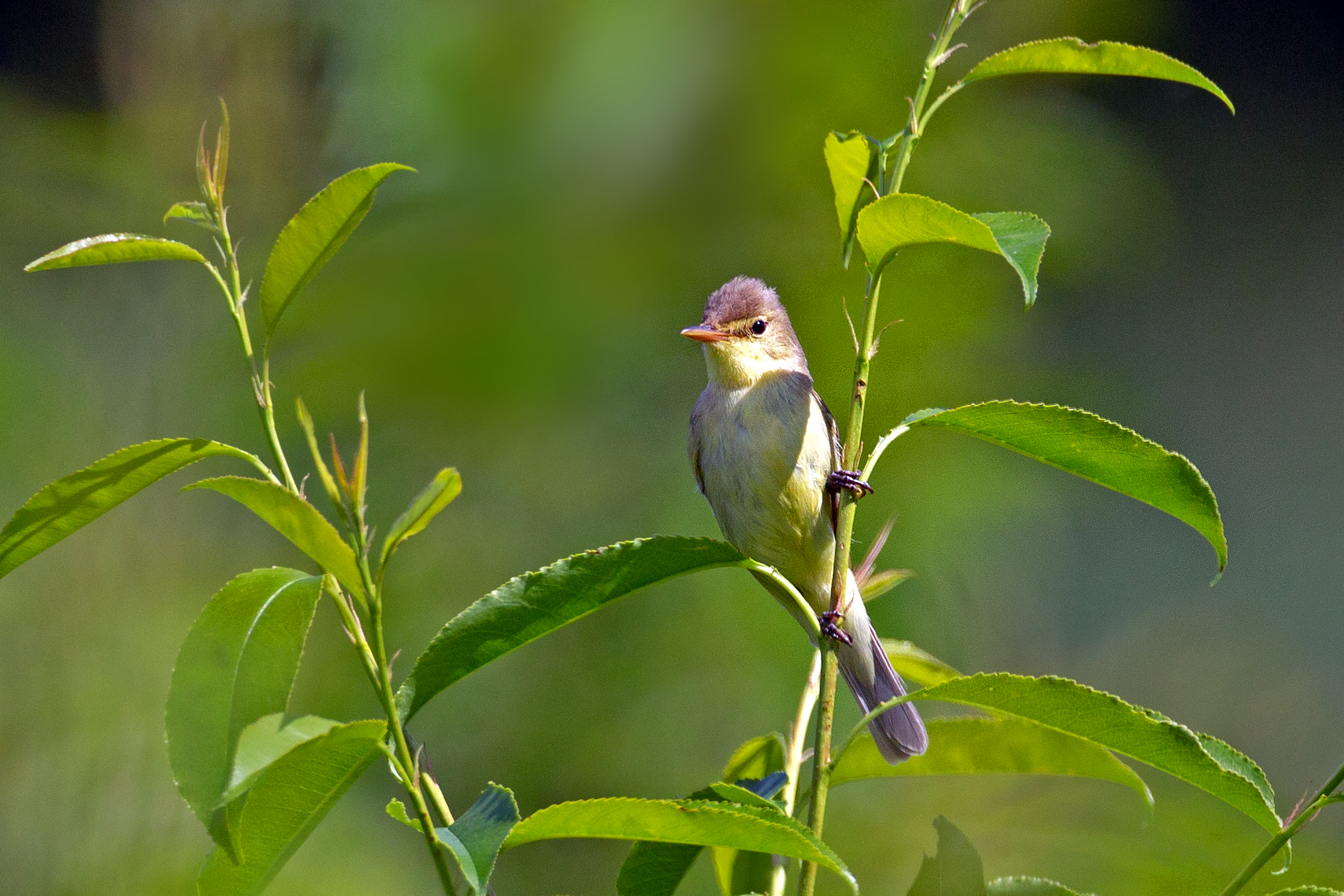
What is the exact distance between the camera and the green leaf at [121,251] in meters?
0.94

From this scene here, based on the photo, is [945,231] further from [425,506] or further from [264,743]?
[264,743]

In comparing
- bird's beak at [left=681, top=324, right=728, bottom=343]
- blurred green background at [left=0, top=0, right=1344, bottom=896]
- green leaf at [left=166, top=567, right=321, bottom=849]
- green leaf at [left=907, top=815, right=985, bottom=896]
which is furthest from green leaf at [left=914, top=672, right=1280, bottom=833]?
blurred green background at [left=0, top=0, right=1344, bottom=896]

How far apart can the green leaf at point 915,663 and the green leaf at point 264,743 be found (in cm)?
82

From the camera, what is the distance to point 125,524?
2719mm

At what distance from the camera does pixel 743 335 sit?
7.99 feet

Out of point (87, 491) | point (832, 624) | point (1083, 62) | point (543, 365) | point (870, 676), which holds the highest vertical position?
point (1083, 62)

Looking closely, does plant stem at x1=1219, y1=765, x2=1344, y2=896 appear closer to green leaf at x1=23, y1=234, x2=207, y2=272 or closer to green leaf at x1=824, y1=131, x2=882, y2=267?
green leaf at x1=824, y1=131, x2=882, y2=267

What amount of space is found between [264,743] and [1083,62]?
961 millimetres

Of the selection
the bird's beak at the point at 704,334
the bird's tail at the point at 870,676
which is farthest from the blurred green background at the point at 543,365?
the bird's beak at the point at 704,334

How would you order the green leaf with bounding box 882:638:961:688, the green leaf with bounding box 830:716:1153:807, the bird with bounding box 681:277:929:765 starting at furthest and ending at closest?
the bird with bounding box 681:277:929:765 < the green leaf with bounding box 882:638:961:688 < the green leaf with bounding box 830:716:1153:807

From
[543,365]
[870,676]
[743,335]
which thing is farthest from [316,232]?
[543,365]

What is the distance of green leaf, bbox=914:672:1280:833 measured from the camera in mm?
958

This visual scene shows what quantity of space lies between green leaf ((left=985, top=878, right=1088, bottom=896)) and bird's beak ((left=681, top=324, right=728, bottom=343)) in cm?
140

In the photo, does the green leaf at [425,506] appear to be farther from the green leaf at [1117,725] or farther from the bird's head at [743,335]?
the bird's head at [743,335]
